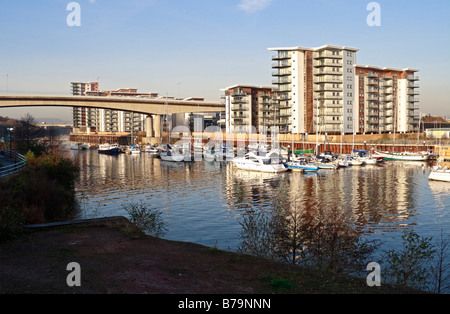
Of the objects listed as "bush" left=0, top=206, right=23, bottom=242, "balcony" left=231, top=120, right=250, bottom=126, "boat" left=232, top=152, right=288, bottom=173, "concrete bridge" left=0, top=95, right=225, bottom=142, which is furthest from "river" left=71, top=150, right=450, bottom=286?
"balcony" left=231, top=120, right=250, bottom=126

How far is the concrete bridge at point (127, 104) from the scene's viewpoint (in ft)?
346

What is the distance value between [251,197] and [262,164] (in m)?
24.5

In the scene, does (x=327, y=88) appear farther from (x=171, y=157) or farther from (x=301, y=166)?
(x=301, y=166)

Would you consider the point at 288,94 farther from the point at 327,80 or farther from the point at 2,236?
the point at 2,236

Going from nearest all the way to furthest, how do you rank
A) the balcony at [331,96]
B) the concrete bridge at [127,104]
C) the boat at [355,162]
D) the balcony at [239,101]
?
the boat at [355,162] < the concrete bridge at [127,104] < the balcony at [331,96] < the balcony at [239,101]

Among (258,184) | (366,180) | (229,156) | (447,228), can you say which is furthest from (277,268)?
(229,156)

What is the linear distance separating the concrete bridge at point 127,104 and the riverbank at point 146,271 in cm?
9890

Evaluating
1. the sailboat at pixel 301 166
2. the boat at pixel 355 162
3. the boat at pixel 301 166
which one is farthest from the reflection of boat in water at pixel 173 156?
the boat at pixel 355 162

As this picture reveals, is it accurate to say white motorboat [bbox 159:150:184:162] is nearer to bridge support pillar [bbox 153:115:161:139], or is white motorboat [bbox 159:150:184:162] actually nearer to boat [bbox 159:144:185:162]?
boat [bbox 159:144:185:162]

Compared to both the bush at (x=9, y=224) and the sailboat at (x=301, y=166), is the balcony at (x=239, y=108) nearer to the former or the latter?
the sailboat at (x=301, y=166)
